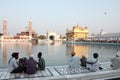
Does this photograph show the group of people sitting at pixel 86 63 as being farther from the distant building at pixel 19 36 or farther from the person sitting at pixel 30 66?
the distant building at pixel 19 36

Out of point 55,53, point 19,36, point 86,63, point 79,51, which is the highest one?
point 19,36

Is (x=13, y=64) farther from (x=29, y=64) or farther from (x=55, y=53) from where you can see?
(x=55, y=53)

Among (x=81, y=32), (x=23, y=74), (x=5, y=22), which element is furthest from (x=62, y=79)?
(x=5, y=22)

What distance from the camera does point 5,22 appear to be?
129125 millimetres

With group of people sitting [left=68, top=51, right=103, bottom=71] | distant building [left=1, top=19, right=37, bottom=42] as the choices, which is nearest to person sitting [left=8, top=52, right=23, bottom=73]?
group of people sitting [left=68, top=51, right=103, bottom=71]

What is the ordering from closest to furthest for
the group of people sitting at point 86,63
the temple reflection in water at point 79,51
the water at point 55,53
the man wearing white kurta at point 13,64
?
1. the man wearing white kurta at point 13,64
2. the group of people sitting at point 86,63
3. the water at point 55,53
4. the temple reflection in water at point 79,51

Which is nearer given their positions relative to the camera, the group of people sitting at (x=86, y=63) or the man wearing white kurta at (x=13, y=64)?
the man wearing white kurta at (x=13, y=64)

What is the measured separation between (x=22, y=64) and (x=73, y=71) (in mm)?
2169

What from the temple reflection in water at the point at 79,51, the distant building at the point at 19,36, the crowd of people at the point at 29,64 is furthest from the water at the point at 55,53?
the distant building at the point at 19,36

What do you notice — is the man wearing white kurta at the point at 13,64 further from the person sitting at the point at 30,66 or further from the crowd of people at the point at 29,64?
the person sitting at the point at 30,66

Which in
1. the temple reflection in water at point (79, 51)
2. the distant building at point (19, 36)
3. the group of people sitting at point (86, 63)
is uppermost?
the distant building at point (19, 36)

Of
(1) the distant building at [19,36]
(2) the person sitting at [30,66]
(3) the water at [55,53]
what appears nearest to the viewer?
(2) the person sitting at [30,66]

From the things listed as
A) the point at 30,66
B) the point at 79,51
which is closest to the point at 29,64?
the point at 30,66

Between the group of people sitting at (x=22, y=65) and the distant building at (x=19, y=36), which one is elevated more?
the distant building at (x=19, y=36)
